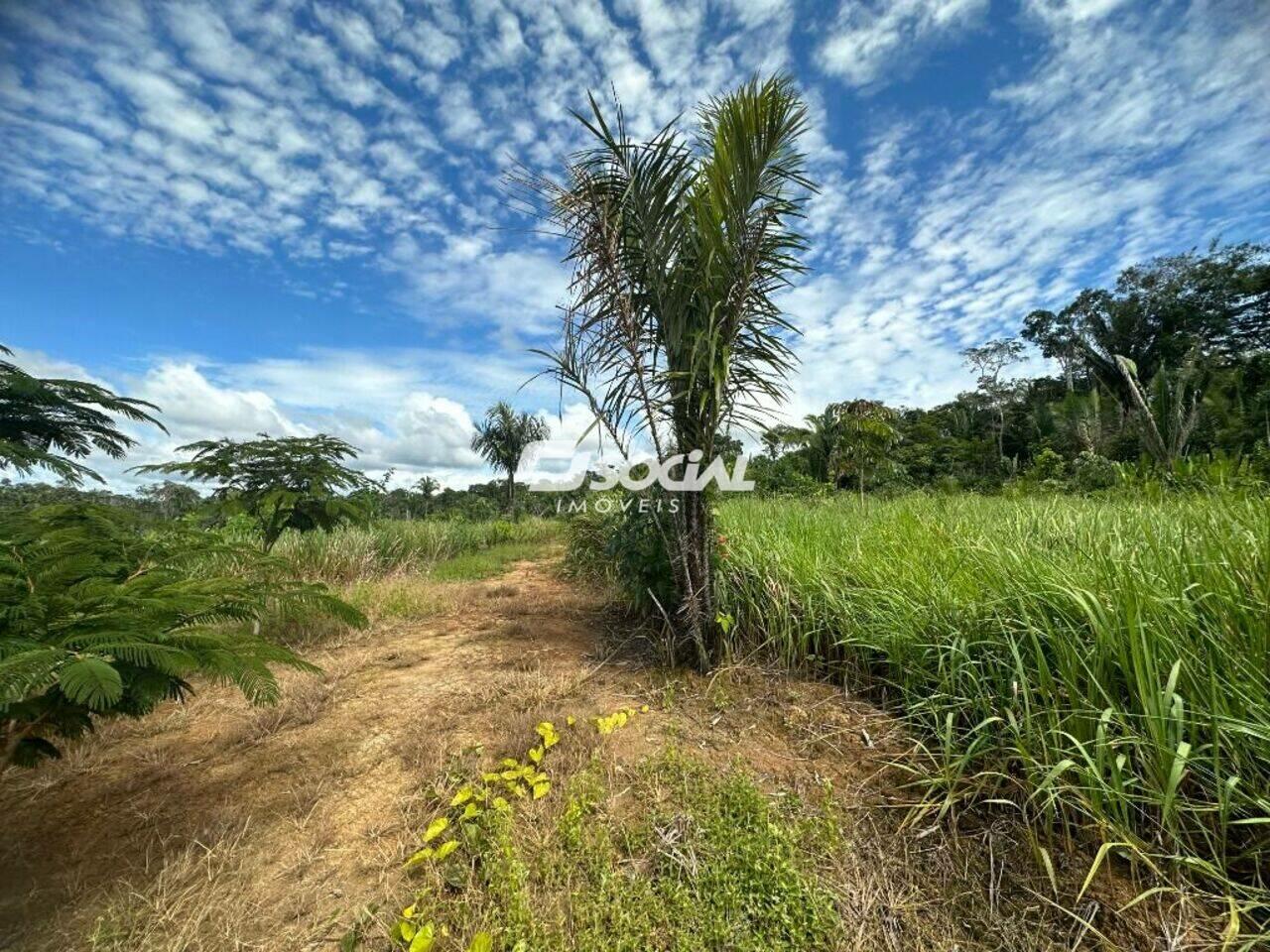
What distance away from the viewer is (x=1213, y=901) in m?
1.26

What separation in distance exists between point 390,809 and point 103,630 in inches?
46.3

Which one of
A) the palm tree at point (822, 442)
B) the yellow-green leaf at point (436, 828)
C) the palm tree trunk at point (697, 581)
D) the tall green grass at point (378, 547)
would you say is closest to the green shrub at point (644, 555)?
the palm tree trunk at point (697, 581)

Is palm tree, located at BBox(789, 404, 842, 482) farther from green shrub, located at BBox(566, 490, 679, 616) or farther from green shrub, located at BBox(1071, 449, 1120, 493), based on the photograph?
green shrub, located at BBox(566, 490, 679, 616)

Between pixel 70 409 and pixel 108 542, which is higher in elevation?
pixel 70 409

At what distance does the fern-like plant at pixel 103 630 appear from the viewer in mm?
1063

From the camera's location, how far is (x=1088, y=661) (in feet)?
5.96

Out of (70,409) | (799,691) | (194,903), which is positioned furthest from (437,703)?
(70,409)

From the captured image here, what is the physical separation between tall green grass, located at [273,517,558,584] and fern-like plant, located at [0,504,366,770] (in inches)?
117

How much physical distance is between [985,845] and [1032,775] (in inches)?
11.6

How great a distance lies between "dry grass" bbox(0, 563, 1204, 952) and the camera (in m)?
1.38

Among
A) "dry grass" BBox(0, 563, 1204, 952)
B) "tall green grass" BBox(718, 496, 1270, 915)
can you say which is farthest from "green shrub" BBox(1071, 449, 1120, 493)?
"dry grass" BBox(0, 563, 1204, 952)

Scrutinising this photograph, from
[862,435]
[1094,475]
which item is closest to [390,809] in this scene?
[862,435]

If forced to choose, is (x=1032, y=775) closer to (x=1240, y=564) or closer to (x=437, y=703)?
(x=1240, y=564)

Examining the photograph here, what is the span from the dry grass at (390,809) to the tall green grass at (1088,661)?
206mm
